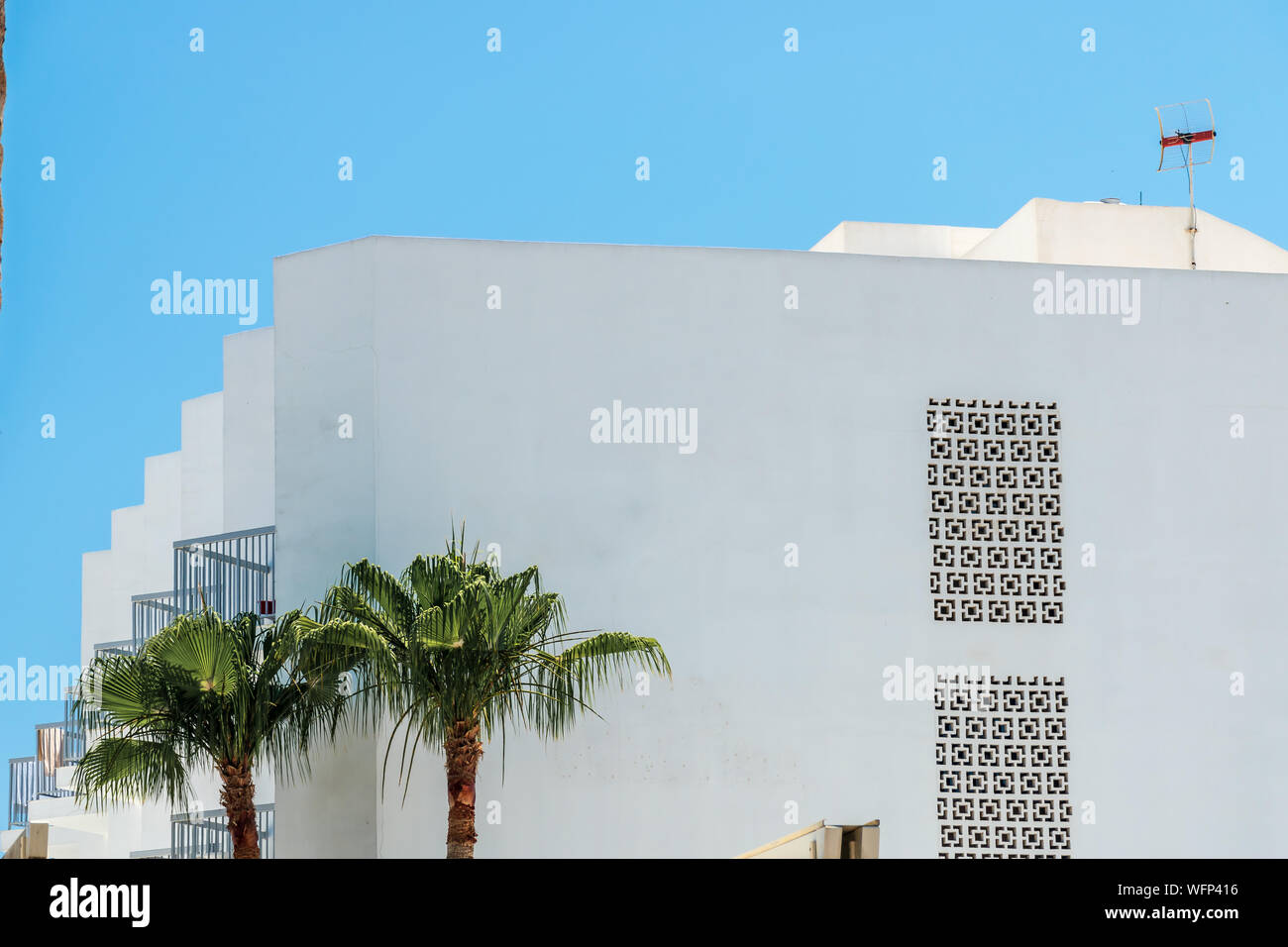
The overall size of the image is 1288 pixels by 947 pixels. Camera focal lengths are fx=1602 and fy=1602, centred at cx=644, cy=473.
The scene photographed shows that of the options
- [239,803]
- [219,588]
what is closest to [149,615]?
[219,588]

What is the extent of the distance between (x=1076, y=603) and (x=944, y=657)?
5.88 ft

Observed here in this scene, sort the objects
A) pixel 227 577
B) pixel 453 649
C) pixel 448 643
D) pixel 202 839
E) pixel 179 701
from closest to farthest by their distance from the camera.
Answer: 1. pixel 448 643
2. pixel 453 649
3. pixel 179 701
4. pixel 202 839
5. pixel 227 577

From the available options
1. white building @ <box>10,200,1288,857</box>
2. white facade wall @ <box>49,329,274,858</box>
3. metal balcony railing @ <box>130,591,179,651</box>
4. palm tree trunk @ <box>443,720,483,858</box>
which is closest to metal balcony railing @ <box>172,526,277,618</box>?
white building @ <box>10,200,1288,857</box>

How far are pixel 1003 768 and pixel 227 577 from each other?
929cm

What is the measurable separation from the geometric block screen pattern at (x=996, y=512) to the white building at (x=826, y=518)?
4cm

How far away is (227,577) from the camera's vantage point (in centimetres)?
1866

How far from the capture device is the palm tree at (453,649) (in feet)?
49.2

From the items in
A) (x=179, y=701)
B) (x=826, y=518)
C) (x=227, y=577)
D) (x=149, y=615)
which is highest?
(x=826, y=518)

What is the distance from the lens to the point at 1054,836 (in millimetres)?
18500

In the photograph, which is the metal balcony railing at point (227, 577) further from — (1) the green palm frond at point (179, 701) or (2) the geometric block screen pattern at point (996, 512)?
(2) the geometric block screen pattern at point (996, 512)

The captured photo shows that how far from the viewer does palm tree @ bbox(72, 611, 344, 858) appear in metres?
15.1

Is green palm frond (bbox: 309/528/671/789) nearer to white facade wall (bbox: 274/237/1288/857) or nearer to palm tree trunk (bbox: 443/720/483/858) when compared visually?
palm tree trunk (bbox: 443/720/483/858)

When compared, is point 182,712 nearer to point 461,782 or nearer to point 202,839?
point 461,782

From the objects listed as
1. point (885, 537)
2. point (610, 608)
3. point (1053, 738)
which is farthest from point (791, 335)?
point (1053, 738)
